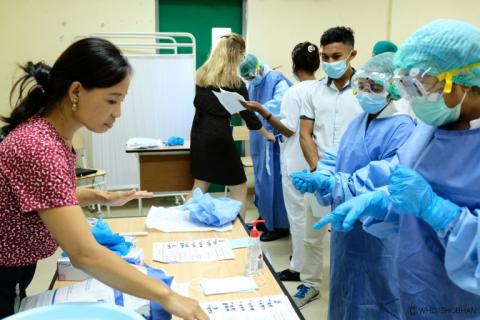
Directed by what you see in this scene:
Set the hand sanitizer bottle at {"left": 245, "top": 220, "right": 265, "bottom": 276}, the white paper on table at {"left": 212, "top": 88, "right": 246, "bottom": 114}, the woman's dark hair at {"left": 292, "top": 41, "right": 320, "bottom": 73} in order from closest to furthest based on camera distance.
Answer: the hand sanitizer bottle at {"left": 245, "top": 220, "right": 265, "bottom": 276}
the white paper on table at {"left": 212, "top": 88, "right": 246, "bottom": 114}
the woman's dark hair at {"left": 292, "top": 41, "right": 320, "bottom": 73}

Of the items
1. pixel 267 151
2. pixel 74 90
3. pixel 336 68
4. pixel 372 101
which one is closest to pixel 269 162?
pixel 267 151

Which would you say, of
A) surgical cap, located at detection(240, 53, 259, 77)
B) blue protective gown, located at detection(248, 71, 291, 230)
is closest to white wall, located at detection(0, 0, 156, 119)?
surgical cap, located at detection(240, 53, 259, 77)

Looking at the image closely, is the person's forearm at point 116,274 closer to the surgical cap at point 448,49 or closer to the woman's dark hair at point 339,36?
the surgical cap at point 448,49

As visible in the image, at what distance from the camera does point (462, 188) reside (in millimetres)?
1050

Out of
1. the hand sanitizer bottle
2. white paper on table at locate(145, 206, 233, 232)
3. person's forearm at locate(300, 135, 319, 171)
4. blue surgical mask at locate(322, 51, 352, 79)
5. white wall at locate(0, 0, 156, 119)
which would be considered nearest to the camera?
the hand sanitizer bottle

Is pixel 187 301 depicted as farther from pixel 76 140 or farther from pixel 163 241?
pixel 76 140

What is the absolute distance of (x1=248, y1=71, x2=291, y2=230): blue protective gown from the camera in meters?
3.26

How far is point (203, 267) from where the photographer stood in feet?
4.78

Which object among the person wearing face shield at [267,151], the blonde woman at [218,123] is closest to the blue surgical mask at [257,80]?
the person wearing face shield at [267,151]

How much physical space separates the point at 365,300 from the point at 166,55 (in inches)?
125

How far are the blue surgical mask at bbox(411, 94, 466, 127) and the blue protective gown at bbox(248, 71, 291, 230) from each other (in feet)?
6.67

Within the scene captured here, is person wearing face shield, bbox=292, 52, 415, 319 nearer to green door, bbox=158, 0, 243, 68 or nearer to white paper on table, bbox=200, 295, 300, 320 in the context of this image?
white paper on table, bbox=200, 295, 300, 320

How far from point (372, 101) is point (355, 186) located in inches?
12.8

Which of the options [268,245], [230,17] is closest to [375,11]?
[230,17]
